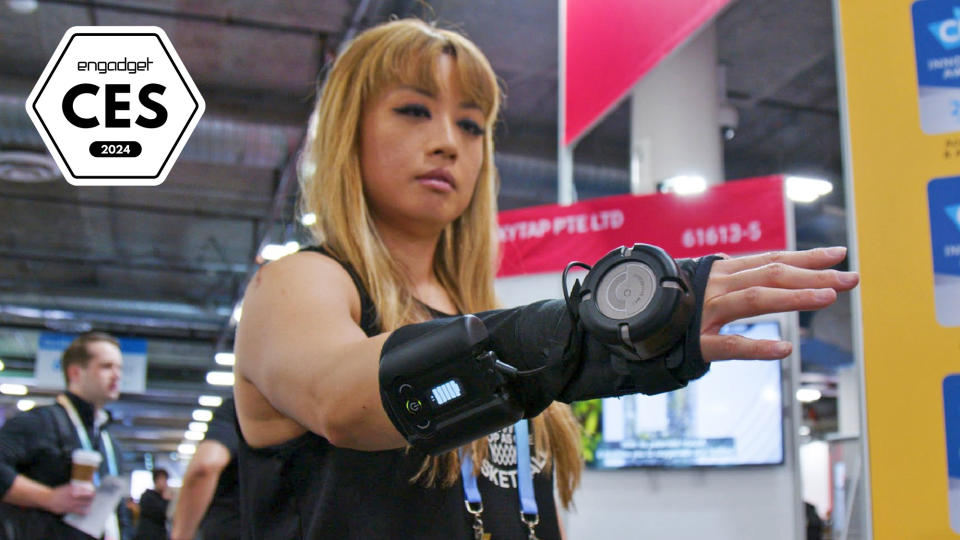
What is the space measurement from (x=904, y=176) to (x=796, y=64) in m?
6.47

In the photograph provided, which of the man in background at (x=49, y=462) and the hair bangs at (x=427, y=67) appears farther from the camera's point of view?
the man in background at (x=49, y=462)

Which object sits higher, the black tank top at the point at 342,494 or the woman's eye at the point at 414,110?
the woman's eye at the point at 414,110

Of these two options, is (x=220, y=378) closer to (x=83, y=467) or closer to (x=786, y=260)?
(x=83, y=467)

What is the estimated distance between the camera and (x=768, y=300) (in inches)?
29.6

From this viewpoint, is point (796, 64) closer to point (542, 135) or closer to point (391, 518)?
point (542, 135)

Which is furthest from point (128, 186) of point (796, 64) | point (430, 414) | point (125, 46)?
point (430, 414)

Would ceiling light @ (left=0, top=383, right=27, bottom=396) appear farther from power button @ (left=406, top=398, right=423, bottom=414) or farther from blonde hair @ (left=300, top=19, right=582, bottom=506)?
power button @ (left=406, top=398, right=423, bottom=414)

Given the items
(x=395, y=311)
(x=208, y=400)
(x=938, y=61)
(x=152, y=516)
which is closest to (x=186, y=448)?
(x=208, y=400)

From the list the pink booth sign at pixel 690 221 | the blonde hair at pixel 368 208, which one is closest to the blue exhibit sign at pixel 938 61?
the blonde hair at pixel 368 208

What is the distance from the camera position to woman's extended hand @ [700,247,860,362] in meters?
0.75

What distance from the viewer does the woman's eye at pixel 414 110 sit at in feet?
4.24

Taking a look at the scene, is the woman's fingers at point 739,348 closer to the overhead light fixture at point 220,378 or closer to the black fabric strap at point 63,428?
the black fabric strap at point 63,428

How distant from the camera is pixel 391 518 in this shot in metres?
1.13

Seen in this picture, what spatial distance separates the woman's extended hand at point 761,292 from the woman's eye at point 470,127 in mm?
597
